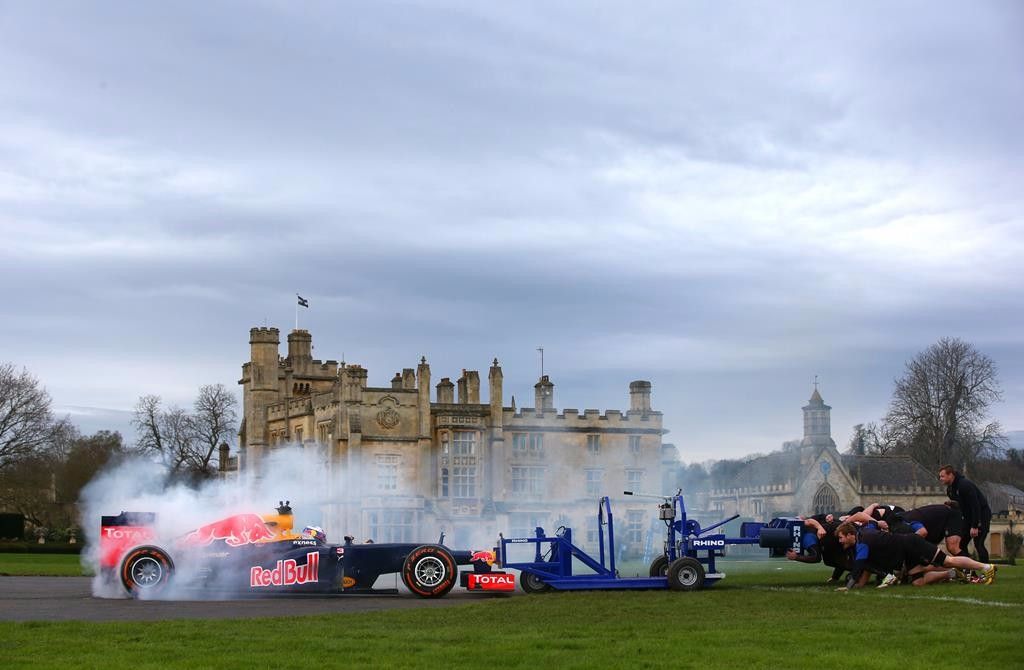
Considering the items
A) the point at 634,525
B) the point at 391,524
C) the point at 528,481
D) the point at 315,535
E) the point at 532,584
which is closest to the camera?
the point at 532,584

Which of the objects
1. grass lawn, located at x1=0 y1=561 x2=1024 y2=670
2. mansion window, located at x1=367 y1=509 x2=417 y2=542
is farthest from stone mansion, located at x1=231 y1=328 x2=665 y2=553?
grass lawn, located at x1=0 y1=561 x2=1024 y2=670

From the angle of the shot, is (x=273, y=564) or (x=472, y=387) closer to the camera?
(x=273, y=564)

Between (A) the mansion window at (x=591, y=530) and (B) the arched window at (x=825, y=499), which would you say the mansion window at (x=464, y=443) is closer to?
(A) the mansion window at (x=591, y=530)

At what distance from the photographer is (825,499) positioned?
96.1 meters

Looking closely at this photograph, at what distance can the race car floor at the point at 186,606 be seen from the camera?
23688mm

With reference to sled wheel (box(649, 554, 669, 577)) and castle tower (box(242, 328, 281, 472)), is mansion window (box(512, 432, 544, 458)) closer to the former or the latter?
castle tower (box(242, 328, 281, 472))

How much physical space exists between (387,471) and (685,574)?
4430cm

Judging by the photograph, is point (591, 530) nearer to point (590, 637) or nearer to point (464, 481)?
point (464, 481)

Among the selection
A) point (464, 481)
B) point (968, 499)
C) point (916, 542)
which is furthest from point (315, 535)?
point (464, 481)

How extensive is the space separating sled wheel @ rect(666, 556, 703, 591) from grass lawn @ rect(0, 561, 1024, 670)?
3.52 m

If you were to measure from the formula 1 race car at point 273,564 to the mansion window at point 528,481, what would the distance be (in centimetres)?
4501

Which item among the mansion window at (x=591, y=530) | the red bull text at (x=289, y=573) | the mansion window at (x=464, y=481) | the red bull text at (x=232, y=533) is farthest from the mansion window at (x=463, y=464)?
the red bull text at (x=289, y=573)

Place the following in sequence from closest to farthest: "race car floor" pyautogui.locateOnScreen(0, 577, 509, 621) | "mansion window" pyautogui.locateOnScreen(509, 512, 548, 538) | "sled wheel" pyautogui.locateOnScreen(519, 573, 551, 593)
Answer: "race car floor" pyautogui.locateOnScreen(0, 577, 509, 621)
"sled wheel" pyautogui.locateOnScreen(519, 573, 551, 593)
"mansion window" pyautogui.locateOnScreen(509, 512, 548, 538)

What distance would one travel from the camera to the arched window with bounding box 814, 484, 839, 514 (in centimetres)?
9538
